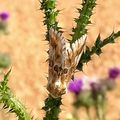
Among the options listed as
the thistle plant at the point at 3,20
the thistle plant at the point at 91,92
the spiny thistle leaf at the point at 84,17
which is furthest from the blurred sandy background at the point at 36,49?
the spiny thistle leaf at the point at 84,17

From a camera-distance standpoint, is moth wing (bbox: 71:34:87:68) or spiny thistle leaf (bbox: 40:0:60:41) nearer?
moth wing (bbox: 71:34:87:68)

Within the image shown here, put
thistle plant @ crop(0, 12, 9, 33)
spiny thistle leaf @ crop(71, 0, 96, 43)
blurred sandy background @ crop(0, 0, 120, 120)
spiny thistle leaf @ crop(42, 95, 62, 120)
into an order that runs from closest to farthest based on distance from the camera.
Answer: spiny thistle leaf @ crop(71, 0, 96, 43), spiny thistle leaf @ crop(42, 95, 62, 120), thistle plant @ crop(0, 12, 9, 33), blurred sandy background @ crop(0, 0, 120, 120)

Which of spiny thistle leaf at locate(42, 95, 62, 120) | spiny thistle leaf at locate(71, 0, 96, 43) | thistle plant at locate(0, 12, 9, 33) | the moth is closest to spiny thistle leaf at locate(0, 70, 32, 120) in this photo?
spiny thistle leaf at locate(42, 95, 62, 120)

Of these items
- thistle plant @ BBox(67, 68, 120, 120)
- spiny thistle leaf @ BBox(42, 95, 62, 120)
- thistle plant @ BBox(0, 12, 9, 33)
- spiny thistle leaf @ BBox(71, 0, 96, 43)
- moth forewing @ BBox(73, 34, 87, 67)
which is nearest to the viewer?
moth forewing @ BBox(73, 34, 87, 67)

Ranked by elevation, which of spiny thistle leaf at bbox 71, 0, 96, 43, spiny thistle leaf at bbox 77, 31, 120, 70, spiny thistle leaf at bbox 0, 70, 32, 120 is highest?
spiny thistle leaf at bbox 71, 0, 96, 43

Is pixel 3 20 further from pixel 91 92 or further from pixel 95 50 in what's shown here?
pixel 95 50

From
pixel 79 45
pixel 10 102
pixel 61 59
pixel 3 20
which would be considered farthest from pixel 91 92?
pixel 79 45

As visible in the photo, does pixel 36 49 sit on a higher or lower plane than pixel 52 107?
higher

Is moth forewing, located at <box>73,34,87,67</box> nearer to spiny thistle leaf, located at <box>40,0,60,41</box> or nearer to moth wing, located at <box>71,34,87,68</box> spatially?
moth wing, located at <box>71,34,87,68</box>
